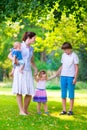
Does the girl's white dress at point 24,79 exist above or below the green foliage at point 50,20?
below

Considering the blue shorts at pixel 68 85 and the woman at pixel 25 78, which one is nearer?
the woman at pixel 25 78

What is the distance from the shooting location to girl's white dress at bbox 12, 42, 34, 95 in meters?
10.3

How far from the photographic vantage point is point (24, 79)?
10.3 meters

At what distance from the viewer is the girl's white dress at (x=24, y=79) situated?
1026 centimetres

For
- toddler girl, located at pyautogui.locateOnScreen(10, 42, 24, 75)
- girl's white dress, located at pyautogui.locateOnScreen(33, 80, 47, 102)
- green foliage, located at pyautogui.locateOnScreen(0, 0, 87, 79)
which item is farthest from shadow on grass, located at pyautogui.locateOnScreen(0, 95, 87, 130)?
green foliage, located at pyautogui.locateOnScreen(0, 0, 87, 79)

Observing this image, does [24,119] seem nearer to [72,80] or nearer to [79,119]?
[79,119]

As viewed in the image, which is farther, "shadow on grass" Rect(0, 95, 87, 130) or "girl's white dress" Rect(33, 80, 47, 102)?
"girl's white dress" Rect(33, 80, 47, 102)

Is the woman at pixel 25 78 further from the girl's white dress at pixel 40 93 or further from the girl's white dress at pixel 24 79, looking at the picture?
the girl's white dress at pixel 40 93

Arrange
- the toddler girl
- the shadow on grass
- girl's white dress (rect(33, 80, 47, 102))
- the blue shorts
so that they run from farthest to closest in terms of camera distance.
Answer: the blue shorts → girl's white dress (rect(33, 80, 47, 102)) → the toddler girl → the shadow on grass

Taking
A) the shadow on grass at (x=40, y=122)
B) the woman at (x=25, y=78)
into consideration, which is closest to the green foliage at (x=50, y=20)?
the woman at (x=25, y=78)

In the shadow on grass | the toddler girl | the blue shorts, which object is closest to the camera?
the shadow on grass

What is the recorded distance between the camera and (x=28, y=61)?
10.4 m

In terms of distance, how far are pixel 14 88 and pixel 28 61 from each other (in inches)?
29.2

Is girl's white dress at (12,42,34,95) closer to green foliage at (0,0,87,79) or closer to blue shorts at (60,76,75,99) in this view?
green foliage at (0,0,87,79)
